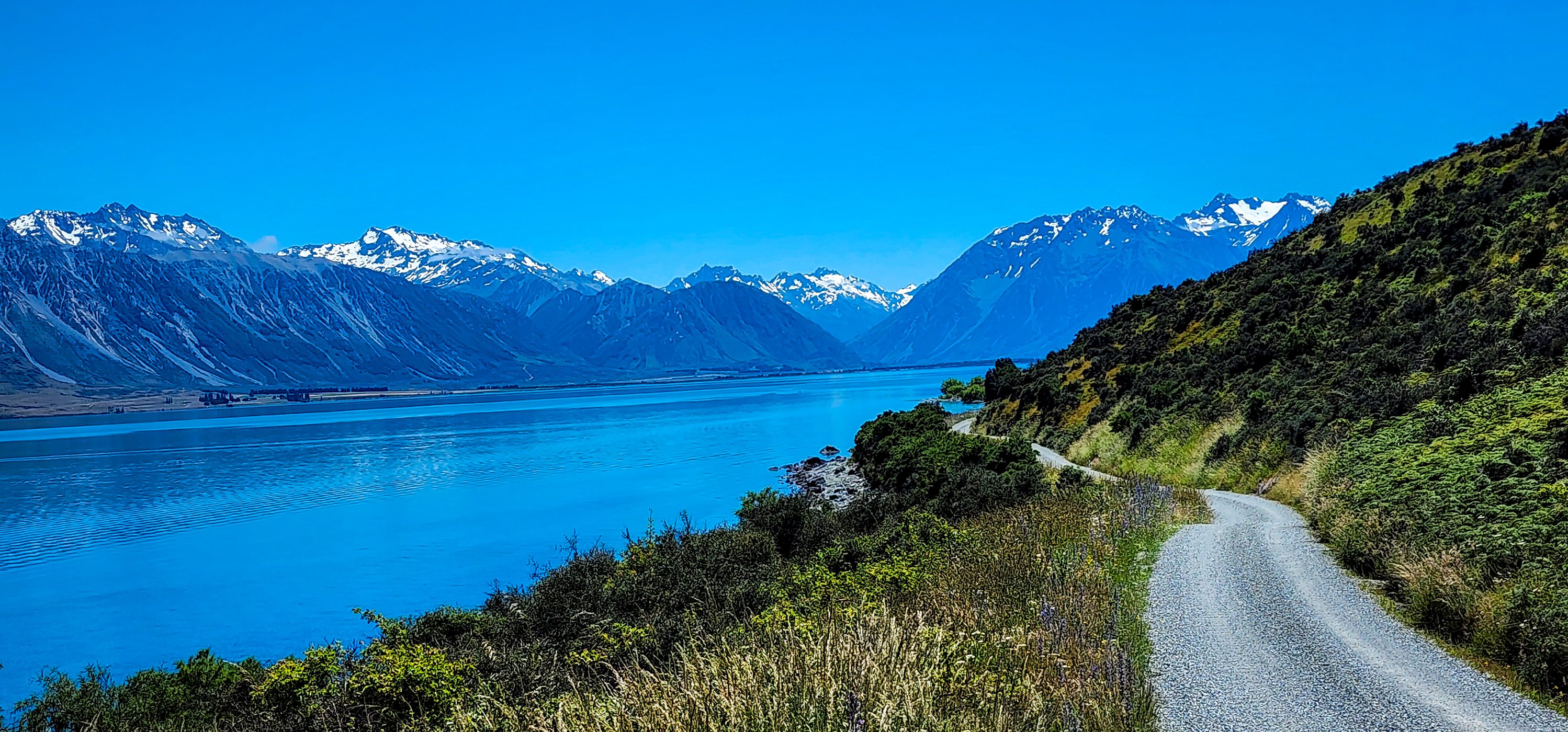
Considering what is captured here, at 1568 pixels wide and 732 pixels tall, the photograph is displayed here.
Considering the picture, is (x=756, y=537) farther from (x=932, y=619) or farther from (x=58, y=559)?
(x=58, y=559)

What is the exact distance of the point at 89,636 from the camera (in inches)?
1048

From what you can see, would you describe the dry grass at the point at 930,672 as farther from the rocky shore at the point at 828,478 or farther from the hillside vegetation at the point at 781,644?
the rocky shore at the point at 828,478

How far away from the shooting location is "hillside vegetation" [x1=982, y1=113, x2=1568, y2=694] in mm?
9750

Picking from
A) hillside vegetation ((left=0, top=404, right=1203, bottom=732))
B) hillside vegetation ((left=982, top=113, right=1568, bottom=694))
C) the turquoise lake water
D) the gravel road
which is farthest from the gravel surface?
the turquoise lake water

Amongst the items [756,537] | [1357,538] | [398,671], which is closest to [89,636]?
[756,537]

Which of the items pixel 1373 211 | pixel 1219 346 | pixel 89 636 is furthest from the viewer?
pixel 1373 211

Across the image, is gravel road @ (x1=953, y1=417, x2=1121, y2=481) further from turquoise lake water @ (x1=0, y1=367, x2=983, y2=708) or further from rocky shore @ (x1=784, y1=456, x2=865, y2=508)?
turquoise lake water @ (x1=0, y1=367, x2=983, y2=708)

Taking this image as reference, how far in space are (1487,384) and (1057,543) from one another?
11.1 metres

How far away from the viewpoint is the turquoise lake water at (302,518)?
27469 mm

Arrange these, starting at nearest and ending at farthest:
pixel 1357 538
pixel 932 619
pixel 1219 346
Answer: pixel 932 619 → pixel 1357 538 → pixel 1219 346

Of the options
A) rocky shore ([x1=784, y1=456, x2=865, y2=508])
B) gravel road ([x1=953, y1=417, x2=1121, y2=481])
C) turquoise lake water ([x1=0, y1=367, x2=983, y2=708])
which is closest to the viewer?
turquoise lake water ([x1=0, y1=367, x2=983, y2=708])

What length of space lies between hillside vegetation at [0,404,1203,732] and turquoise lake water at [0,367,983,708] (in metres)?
7.04

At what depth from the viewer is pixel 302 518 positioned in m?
46.9

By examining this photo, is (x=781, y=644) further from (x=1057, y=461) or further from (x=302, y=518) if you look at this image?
(x=302, y=518)
